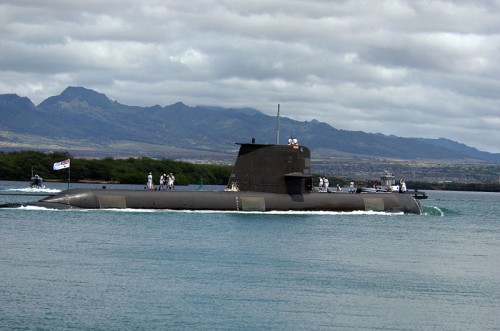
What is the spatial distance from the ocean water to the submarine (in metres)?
0.87

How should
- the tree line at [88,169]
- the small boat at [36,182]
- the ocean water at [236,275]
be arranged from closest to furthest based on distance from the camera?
the ocean water at [236,275] → the small boat at [36,182] → the tree line at [88,169]

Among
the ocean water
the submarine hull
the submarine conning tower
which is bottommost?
the ocean water

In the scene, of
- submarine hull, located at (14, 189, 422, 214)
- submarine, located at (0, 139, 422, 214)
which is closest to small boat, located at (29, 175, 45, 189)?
submarine, located at (0, 139, 422, 214)

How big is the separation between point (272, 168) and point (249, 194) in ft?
5.91

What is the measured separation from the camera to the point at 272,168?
50.3 m

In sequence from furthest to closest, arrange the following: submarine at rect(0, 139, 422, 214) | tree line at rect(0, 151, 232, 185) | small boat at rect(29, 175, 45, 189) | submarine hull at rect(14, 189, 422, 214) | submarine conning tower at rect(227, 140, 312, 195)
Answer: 1. tree line at rect(0, 151, 232, 185)
2. small boat at rect(29, 175, 45, 189)
3. submarine conning tower at rect(227, 140, 312, 195)
4. submarine at rect(0, 139, 422, 214)
5. submarine hull at rect(14, 189, 422, 214)

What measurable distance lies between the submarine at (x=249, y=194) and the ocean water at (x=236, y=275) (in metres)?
0.87

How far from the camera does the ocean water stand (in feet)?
77.6

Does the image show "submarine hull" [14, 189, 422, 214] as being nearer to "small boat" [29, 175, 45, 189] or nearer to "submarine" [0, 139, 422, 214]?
"submarine" [0, 139, 422, 214]

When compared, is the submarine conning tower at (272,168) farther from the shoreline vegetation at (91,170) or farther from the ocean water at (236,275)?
the shoreline vegetation at (91,170)

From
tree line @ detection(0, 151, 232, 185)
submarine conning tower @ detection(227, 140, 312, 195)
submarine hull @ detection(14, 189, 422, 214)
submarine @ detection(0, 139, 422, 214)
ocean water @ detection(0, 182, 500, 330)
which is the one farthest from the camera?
tree line @ detection(0, 151, 232, 185)

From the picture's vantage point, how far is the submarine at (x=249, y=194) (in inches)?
1907

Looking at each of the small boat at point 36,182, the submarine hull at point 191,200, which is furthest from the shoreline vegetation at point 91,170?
the submarine hull at point 191,200

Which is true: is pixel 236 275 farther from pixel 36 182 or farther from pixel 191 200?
pixel 36 182
